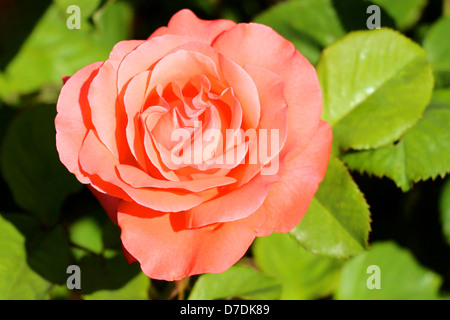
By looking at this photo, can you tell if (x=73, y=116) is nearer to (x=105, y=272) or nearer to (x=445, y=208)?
Answer: (x=105, y=272)

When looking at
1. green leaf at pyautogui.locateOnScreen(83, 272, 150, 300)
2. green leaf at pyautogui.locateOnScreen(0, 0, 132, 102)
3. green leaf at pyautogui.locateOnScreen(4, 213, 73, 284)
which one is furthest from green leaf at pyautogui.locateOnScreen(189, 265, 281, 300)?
green leaf at pyautogui.locateOnScreen(0, 0, 132, 102)

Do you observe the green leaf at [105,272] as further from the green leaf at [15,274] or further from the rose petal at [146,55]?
the rose petal at [146,55]

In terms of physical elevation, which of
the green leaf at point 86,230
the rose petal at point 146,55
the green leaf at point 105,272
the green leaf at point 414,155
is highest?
the rose petal at point 146,55

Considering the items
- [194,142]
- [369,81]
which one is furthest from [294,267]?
[194,142]

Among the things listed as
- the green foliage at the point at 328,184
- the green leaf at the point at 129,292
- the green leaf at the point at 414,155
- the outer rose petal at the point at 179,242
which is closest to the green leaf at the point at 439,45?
the green foliage at the point at 328,184

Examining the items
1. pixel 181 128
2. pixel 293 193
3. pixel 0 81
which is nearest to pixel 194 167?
pixel 181 128

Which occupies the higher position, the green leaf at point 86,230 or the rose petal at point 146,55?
the rose petal at point 146,55
